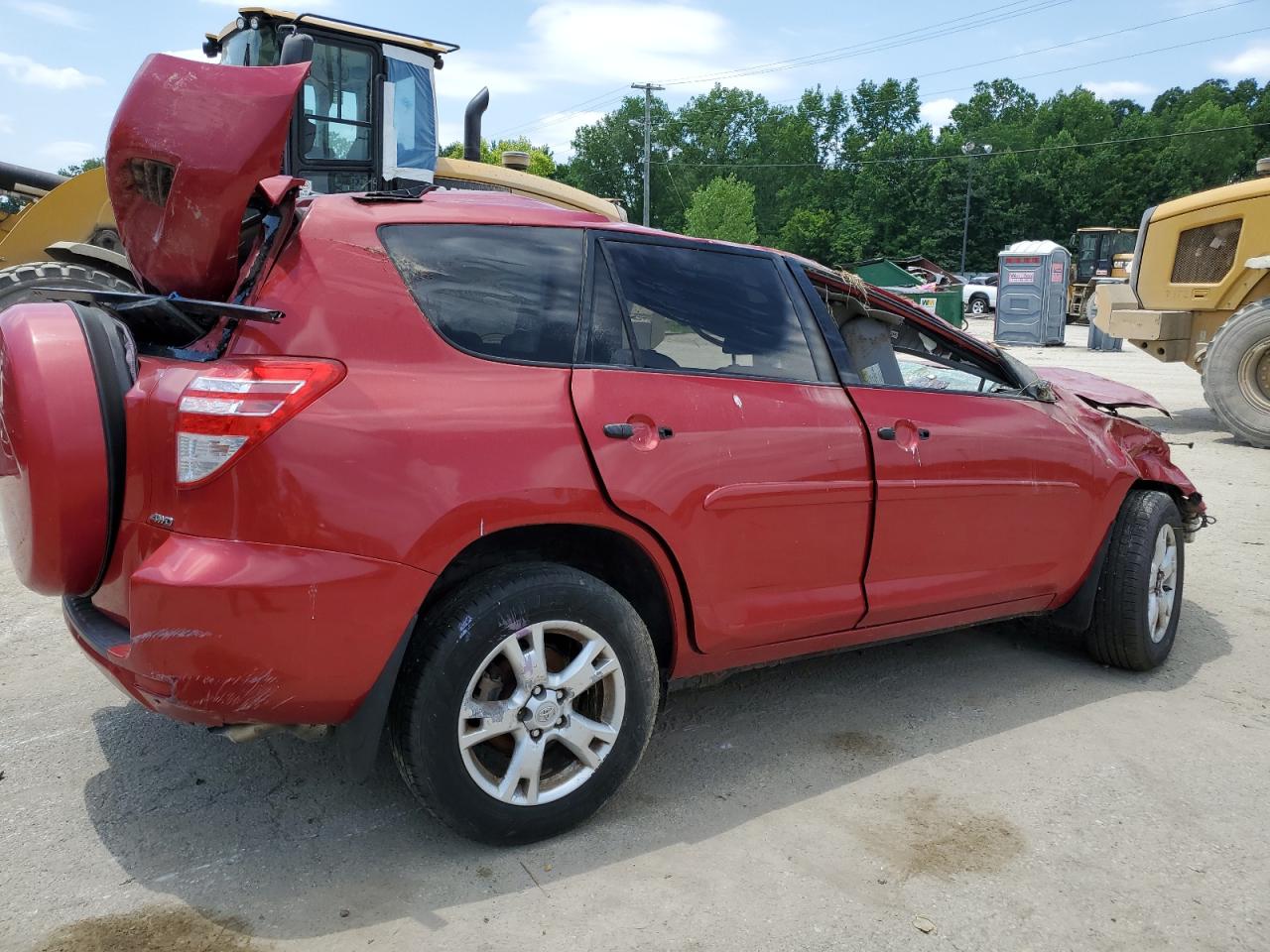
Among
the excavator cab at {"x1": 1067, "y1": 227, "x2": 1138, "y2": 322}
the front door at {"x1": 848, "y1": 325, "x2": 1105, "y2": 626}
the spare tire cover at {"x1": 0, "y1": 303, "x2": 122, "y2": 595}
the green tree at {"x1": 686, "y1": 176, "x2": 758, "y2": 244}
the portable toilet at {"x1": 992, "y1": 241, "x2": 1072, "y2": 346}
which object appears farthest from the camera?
the green tree at {"x1": 686, "y1": 176, "x2": 758, "y2": 244}

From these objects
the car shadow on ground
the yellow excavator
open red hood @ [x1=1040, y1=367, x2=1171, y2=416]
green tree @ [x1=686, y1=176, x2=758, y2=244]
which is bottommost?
the car shadow on ground

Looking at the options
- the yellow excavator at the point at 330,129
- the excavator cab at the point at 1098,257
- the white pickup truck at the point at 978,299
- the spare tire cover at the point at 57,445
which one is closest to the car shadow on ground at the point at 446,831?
the spare tire cover at the point at 57,445

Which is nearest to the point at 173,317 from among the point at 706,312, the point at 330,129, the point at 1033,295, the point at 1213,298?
the point at 706,312

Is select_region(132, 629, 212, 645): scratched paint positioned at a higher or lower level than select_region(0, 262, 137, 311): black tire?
lower

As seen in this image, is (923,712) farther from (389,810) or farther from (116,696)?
(116,696)

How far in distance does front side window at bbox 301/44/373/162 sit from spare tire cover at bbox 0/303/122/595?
6.98 metres

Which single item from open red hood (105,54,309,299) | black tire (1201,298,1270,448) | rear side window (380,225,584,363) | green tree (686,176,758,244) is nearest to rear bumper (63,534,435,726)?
rear side window (380,225,584,363)

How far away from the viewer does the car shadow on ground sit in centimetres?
267

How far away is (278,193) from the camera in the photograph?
2.77m

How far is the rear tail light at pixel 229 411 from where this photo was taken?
7.94 ft

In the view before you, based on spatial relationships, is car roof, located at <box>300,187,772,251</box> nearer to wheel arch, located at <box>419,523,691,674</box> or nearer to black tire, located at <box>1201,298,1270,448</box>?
wheel arch, located at <box>419,523,691,674</box>

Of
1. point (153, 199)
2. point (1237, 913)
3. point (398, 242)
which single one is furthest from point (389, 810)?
point (1237, 913)

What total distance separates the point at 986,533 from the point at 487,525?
2066mm

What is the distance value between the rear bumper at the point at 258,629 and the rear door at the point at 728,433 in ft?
2.40
